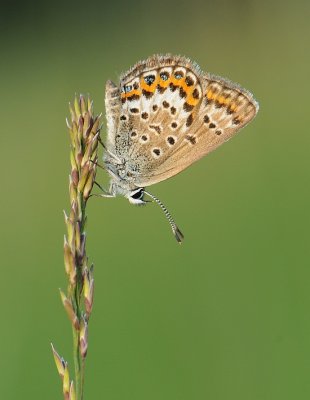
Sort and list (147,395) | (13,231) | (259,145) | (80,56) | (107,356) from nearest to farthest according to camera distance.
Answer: (147,395) → (107,356) → (13,231) → (259,145) → (80,56)

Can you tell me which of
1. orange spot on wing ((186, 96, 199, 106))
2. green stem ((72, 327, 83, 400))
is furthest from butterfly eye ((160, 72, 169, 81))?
green stem ((72, 327, 83, 400))

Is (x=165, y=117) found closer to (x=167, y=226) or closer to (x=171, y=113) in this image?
(x=171, y=113)

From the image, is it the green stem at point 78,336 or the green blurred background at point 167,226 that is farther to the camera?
the green blurred background at point 167,226

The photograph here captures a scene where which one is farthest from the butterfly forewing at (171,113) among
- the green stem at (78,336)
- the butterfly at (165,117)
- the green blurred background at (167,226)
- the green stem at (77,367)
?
the green blurred background at (167,226)

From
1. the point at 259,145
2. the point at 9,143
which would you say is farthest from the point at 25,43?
the point at 259,145

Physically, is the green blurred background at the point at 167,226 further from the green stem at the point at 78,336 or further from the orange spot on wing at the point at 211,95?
the green stem at the point at 78,336

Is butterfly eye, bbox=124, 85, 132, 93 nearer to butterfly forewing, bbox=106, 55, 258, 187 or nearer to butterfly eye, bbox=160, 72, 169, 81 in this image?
butterfly forewing, bbox=106, 55, 258, 187

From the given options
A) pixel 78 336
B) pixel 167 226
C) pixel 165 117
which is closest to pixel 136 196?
pixel 165 117

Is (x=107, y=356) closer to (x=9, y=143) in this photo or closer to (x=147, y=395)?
(x=147, y=395)
